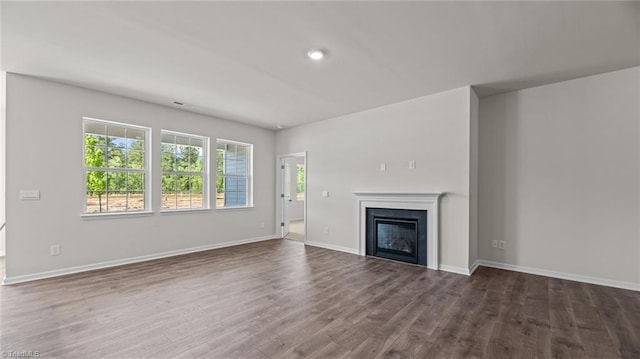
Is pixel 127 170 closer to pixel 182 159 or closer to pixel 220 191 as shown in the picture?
pixel 182 159

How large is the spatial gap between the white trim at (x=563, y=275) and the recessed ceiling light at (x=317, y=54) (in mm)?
3841

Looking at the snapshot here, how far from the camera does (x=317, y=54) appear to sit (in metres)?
2.96

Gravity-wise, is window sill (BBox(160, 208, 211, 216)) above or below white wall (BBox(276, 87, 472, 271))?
below

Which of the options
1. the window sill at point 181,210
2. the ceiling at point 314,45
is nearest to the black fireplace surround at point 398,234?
the ceiling at point 314,45

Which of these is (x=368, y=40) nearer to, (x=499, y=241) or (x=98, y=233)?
(x=499, y=241)

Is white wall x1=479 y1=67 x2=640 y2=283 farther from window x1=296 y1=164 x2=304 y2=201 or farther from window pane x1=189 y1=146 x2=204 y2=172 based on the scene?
window x1=296 y1=164 x2=304 y2=201

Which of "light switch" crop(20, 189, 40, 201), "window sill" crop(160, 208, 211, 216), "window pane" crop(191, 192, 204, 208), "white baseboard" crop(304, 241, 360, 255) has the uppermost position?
"light switch" crop(20, 189, 40, 201)

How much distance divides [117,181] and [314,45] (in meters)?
3.88

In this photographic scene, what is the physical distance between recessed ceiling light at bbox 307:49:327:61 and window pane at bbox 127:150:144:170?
3544mm

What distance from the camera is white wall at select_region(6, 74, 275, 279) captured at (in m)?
3.58

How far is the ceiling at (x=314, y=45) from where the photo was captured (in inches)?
89.2

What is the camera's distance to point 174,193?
5184 millimetres

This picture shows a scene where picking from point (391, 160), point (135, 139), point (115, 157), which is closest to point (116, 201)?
point (115, 157)

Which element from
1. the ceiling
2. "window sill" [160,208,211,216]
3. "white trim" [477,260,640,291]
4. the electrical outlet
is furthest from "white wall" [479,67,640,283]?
the electrical outlet
